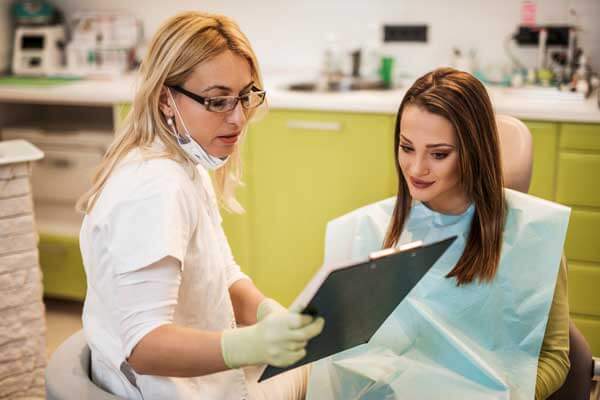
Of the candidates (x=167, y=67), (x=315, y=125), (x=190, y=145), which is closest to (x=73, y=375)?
(x=190, y=145)

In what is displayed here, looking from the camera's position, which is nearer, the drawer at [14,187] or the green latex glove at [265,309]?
the green latex glove at [265,309]

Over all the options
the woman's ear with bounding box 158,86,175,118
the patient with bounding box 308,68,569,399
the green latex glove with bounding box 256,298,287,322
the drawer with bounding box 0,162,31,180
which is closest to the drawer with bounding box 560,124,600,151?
the patient with bounding box 308,68,569,399

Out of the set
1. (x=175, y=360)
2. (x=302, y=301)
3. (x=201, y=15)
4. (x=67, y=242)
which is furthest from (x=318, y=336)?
(x=67, y=242)

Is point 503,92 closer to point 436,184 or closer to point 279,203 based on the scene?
point 279,203

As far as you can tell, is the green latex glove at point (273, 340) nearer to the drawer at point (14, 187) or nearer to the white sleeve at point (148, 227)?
the white sleeve at point (148, 227)

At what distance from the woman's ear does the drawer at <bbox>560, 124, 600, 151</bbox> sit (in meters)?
1.66

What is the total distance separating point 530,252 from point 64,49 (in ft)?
9.60

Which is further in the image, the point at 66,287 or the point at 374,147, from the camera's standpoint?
the point at 66,287

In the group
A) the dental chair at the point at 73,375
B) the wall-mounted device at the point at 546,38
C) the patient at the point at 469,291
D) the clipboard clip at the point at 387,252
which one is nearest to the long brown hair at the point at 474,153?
the patient at the point at 469,291

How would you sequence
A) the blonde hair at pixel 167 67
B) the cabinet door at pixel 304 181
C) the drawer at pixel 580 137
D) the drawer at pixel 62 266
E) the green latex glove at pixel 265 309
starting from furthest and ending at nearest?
the drawer at pixel 62 266
the cabinet door at pixel 304 181
the drawer at pixel 580 137
the green latex glove at pixel 265 309
the blonde hair at pixel 167 67

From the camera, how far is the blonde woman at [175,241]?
115cm

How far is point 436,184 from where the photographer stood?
1.46 metres

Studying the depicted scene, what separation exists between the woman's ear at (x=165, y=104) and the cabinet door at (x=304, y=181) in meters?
1.46

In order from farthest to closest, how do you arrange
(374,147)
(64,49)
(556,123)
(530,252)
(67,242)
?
(64,49) < (67,242) < (374,147) < (556,123) < (530,252)
